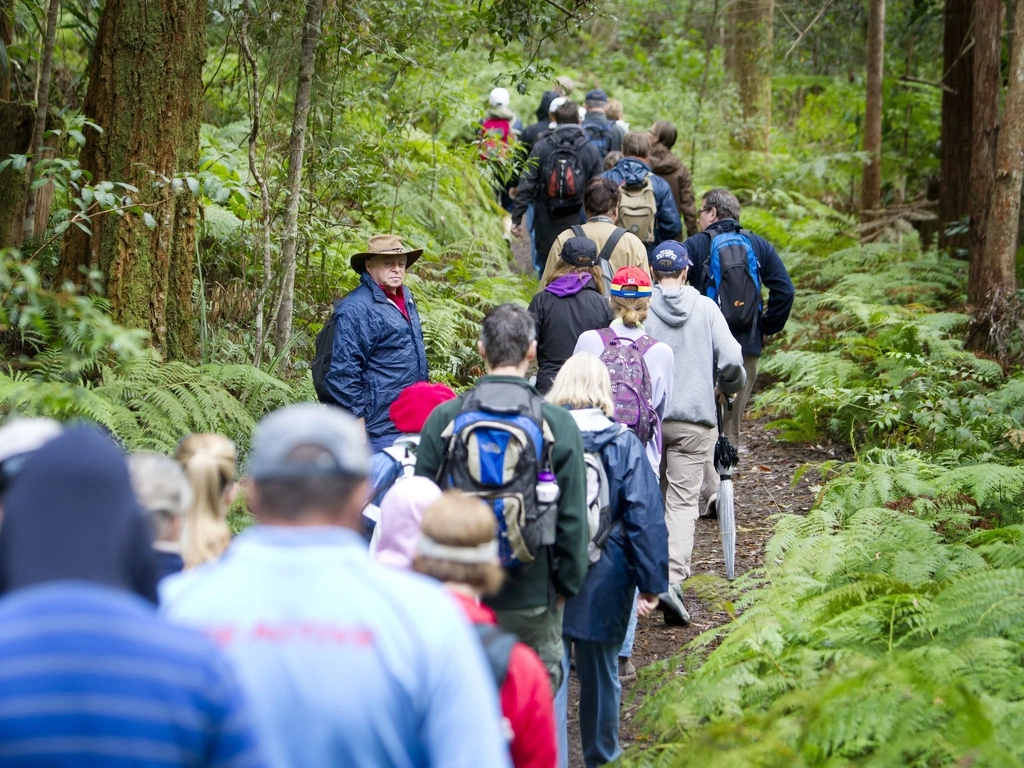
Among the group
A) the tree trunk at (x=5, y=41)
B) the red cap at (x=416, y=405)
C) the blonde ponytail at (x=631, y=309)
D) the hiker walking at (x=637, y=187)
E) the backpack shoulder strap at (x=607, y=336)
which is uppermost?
the tree trunk at (x=5, y=41)

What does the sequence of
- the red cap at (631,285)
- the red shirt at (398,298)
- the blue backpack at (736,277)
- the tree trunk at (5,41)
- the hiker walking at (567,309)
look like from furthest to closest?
the blue backpack at (736,277)
the tree trunk at (5,41)
the hiker walking at (567,309)
the red shirt at (398,298)
the red cap at (631,285)

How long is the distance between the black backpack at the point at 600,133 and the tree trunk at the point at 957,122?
4.45 metres

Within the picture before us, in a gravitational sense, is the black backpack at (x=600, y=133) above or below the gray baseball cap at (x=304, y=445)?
above

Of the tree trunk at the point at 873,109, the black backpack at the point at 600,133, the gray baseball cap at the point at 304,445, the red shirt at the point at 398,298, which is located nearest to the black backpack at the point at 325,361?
the red shirt at the point at 398,298

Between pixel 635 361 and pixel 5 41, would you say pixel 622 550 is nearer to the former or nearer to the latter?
pixel 635 361

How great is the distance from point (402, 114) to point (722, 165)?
10.5 meters

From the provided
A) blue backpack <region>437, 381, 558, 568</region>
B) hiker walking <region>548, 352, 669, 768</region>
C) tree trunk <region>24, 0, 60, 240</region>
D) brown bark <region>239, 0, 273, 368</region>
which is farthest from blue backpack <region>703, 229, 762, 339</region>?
tree trunk <region>24, 0, 60, 240</region>

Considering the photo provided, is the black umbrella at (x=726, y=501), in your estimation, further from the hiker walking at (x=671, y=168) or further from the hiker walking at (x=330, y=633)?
the hiker walking at (x=330, y=633)

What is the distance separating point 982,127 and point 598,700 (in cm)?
913

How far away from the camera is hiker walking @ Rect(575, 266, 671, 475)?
5730 mm

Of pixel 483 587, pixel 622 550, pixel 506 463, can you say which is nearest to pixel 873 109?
pixel 622 550

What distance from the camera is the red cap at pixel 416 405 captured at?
186 inches

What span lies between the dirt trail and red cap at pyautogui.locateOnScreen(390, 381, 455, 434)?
166 centimetres

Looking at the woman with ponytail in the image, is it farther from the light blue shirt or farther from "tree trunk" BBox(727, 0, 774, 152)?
"tree trunk" BBox(727, 0, 774, 152)
